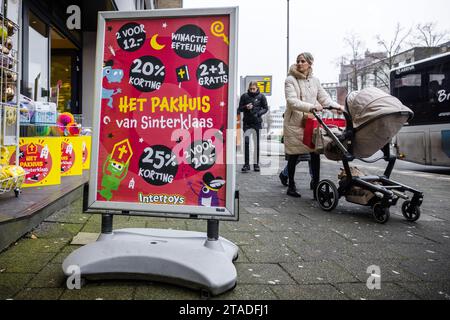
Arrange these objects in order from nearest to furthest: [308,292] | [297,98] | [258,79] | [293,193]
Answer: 1. [308,292]
2. [297,98]
3. [293,193]
4. [258,79]

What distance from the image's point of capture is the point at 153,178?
265 cm

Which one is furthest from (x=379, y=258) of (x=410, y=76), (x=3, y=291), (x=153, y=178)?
(x=410, y=76)

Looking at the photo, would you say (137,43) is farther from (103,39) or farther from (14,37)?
(14,37)

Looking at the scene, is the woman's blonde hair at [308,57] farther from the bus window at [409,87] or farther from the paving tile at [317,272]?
the bus window at [409,87]

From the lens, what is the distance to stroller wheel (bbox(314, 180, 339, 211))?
16.0ft

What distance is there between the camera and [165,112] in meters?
2.67

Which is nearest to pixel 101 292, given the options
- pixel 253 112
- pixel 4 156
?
pixel 4 156

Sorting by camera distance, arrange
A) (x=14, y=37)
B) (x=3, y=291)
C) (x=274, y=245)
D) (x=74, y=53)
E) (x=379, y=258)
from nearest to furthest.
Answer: (x=3, y=291) → (x=379, y=258) → (x=274, y=245) → (x=14, y=37) → (x=74, y=53)

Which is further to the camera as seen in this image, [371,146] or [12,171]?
[371,146]

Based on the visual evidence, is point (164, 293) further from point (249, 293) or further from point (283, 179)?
point (283, 179)

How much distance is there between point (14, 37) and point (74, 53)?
5.62m

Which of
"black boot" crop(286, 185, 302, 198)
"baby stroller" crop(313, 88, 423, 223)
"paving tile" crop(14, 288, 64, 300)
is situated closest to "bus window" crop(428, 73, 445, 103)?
"black boot" crop(286, 185, 302, 198)

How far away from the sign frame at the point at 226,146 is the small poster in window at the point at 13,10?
2093 millimetres

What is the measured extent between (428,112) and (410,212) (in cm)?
925
